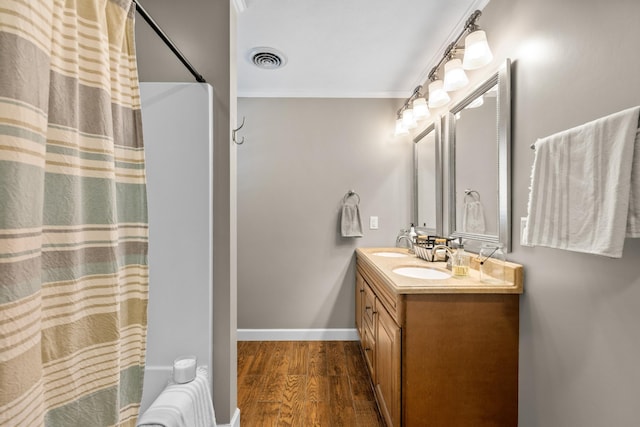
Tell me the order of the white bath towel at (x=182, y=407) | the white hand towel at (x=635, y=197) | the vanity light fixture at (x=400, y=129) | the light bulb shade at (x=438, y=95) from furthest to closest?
the vanity light fixture at (x=400, y=129) < the light bulb shade at (x=438, y=95) < the white bath towel at (x=182, y=407) < the white hand towel at (x=635, y=197)

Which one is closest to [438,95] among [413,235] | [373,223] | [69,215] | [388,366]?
[413,235]

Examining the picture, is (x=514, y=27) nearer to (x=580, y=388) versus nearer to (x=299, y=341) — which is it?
(x=580, y=388)

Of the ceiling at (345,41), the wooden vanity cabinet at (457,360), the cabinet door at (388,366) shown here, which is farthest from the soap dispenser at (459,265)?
the ceiling at (345,41)

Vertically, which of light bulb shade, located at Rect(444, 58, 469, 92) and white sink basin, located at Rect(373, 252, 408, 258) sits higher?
light bulb shade, located at Rect(444, 58, 469, 92)

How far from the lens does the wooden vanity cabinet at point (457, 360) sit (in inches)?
50.0

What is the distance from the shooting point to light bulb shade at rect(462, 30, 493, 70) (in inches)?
56.9

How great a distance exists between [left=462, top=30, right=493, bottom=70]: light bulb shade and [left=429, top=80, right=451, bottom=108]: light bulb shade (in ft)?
A: 1.47

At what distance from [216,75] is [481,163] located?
153 centimetres

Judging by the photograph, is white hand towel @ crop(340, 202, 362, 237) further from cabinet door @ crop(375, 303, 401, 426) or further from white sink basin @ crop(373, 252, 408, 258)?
cabinet door @ crop(375, 303, 401, 426)

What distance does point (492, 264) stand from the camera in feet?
4.72

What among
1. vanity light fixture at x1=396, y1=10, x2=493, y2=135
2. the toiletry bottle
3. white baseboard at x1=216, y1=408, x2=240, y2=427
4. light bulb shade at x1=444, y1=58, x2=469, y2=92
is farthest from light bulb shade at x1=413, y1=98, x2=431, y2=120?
white baseboard at x1=216, y1=408, x2=240, y2=427

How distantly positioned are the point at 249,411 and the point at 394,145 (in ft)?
8.10

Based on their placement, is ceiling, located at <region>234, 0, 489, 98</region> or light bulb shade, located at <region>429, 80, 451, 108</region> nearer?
ceiling, located at <region>234, 0, 489, 98</region>

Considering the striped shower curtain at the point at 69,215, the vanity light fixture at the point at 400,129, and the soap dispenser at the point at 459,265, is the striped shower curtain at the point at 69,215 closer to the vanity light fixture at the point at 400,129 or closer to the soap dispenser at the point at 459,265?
the soap dispenser at the point at 459,265
